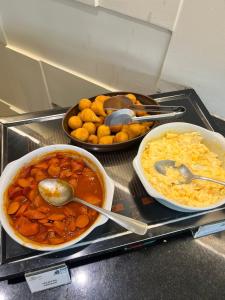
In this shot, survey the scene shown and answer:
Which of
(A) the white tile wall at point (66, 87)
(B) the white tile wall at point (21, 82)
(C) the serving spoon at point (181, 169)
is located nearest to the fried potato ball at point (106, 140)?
(C) the serving spoon at point (181, 169)

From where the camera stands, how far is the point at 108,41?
1105 mm

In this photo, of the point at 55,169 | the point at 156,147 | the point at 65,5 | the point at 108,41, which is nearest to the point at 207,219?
the point at 156,147

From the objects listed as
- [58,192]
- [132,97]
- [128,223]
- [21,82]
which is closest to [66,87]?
[21,82]

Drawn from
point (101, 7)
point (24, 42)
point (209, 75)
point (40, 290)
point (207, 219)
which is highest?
point (101, 7)

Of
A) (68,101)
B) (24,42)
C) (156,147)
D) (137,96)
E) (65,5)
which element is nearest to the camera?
(156,147)

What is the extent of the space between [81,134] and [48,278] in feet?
1.28

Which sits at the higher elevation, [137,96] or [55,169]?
[137,96]

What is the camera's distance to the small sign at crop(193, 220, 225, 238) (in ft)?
2.45

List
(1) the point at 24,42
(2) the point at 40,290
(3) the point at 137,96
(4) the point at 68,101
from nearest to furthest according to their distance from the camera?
(2) the point at 40,290, (3) the point at 137,96, (1) the point at 24,42, (4) the point at 68,101

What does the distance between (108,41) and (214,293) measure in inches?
35.3

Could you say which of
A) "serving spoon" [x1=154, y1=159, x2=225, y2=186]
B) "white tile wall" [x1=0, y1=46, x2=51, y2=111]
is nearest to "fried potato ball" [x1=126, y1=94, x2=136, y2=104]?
"serving spoon" [x1=154, y1=159, x2=225, y2=186]

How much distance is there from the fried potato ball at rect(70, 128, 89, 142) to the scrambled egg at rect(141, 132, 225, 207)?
181 mm

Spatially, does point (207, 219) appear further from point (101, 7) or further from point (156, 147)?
point (101, 7)

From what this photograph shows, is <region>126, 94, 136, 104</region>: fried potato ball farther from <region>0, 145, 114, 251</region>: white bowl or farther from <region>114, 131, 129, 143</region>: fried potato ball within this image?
<region>0, 145, 114, 251</region>: white bowl
